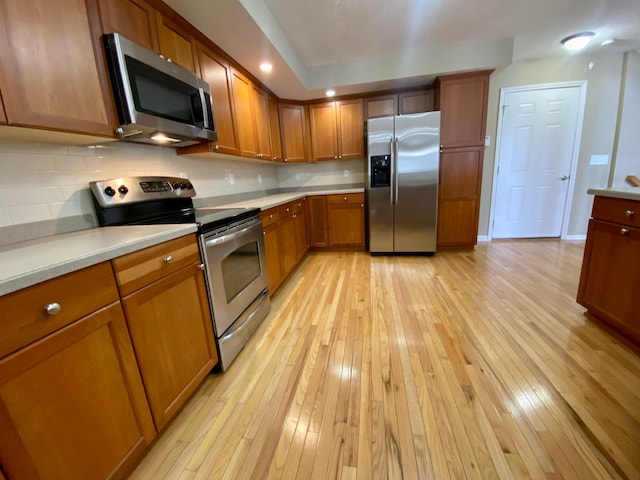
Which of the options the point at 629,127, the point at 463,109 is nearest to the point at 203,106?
the point at 463,109

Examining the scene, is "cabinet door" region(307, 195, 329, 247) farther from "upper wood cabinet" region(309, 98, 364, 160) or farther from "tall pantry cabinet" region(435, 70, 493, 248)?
"tall pantry cabinet" region(435, 70, 493, 248)

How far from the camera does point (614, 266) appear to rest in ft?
5.18

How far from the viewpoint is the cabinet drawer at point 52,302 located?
0.62 m

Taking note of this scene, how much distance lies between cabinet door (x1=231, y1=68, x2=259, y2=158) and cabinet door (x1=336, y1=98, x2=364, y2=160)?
139 centimetres

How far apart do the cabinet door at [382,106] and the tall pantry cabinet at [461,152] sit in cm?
53

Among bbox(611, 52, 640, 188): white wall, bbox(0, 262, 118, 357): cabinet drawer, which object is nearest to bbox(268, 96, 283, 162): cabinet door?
bbox(0, 262, 118, 357): cabinet drawer

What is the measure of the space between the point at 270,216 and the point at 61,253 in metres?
1.53

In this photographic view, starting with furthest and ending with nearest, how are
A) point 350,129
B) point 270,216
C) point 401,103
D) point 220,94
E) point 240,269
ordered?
point 350,129 → point 401,103 → point 270,216 → point 220,94 → point 240,269

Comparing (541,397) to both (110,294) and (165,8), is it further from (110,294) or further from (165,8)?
(165,8)

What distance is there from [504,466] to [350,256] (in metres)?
2.67

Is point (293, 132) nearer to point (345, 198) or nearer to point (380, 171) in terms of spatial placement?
point (345, 198)

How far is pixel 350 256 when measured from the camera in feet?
11.5

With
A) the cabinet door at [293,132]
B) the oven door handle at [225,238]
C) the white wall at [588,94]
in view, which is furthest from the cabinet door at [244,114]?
the white wall at [588,94]

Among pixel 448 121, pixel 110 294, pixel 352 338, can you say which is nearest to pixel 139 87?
pixel 110 294
